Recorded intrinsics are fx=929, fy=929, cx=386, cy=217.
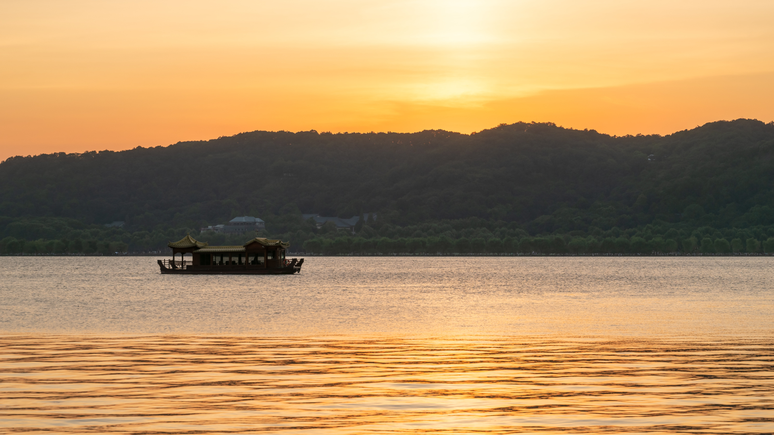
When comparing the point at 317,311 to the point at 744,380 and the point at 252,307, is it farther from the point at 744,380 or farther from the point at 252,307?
the point at 744,380

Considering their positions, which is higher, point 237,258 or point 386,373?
point 237,258

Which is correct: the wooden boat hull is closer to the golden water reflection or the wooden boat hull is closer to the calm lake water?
the calm lake water

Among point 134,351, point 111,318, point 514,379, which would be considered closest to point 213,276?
point 111,318

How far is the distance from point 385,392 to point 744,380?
11.3m

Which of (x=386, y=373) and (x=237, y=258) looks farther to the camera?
(x=237, y=258)

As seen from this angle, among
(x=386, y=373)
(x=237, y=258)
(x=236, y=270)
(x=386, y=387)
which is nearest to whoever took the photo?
(x=386, y=387)

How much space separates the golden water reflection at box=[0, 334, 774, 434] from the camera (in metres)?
21.4

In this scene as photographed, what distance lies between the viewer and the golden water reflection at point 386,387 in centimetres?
2139

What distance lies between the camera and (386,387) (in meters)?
27.1

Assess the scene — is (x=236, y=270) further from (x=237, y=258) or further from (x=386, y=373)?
(x=386, y=373)

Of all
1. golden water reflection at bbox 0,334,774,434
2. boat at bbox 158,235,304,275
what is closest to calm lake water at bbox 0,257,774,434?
golden water reflection at bbox 0,334,774,434

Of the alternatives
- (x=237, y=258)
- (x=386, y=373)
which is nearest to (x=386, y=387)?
(x=386, y=373)

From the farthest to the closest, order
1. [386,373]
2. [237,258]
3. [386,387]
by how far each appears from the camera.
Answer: [237,258] → [386,373] → [386,387]

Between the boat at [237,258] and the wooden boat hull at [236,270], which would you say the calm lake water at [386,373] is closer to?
the wooden boat hull at [236,270]
